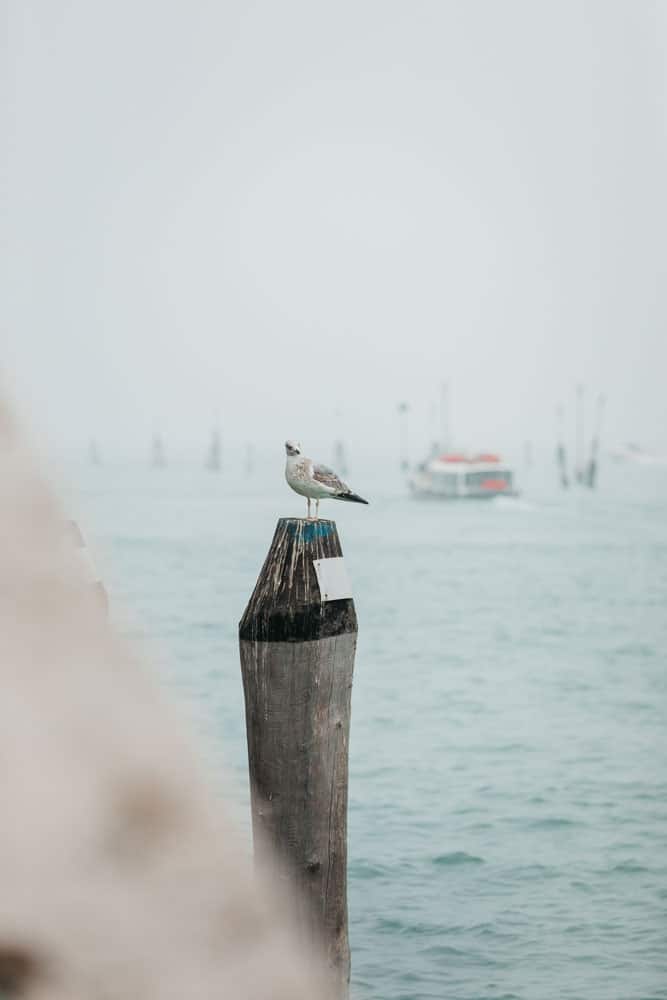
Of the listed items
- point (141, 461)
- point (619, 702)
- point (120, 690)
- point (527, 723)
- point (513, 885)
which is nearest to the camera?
point (120, 690)

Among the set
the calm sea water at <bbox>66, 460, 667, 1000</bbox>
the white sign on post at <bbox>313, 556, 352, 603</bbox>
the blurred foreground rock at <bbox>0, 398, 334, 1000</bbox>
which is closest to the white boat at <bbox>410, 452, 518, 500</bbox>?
the calm sea water at <bbox>66, 460, 667, 1000</bbox>

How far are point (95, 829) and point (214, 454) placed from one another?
127ft

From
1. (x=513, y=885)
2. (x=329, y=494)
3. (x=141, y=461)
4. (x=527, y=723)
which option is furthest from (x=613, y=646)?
(x=141, y=461)

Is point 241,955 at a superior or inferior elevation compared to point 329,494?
superior

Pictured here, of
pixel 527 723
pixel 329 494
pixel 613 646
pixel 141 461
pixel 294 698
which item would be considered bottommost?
pixel 141 461

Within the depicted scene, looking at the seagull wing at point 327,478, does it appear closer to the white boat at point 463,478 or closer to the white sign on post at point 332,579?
the white sign on post at point 332,579

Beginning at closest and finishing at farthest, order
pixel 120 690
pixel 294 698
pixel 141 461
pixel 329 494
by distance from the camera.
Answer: pixel 120 690
pixel 294 698
pixel 329 494
pixel 141 461

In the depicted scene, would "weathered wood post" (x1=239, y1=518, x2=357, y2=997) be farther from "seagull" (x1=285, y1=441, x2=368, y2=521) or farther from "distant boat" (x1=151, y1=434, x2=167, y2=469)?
"distant boat" (x1=151, y1=434, x2=167, y2=469)

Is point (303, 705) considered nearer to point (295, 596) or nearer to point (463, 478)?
point (295, 596)

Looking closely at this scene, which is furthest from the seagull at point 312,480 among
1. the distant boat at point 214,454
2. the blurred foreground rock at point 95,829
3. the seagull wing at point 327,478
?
the distant boat at point 214,454

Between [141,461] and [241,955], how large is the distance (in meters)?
51.7

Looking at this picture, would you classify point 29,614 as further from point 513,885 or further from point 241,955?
point 513,885

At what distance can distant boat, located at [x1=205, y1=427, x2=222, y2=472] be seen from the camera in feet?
125

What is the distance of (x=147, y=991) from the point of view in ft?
0.73
